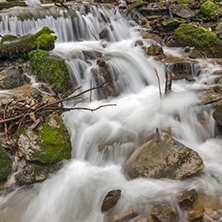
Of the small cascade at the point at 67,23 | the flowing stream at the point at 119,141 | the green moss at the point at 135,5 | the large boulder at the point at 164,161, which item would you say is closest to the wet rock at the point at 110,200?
the flowing stream at the point at 119,141

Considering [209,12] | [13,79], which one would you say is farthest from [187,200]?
[209,12]

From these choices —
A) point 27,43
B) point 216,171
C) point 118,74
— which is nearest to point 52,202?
point 216,171

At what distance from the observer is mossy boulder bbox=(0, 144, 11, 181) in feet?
12.0

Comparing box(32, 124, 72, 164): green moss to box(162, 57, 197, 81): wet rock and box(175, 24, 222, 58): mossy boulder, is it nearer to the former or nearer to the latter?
box(162, 57, 197, 81): wet rock

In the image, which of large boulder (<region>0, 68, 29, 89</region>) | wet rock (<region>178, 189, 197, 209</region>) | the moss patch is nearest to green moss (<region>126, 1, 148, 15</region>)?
large boulder (<region>0, 68, 29, 89</region>)

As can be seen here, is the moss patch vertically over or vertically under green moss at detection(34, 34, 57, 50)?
under

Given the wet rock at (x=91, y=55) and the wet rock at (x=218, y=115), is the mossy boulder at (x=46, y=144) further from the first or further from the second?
the wet rock at (x=91, y=55)

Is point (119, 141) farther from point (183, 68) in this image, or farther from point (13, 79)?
point (183, 68)

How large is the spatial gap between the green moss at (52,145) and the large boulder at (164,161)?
1355 millimetres

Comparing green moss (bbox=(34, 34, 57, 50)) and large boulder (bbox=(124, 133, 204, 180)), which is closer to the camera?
large boulder (bbox=(124, 133, 204, 180))

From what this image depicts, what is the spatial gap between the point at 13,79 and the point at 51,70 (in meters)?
1.21

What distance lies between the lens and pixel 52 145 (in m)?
4.01

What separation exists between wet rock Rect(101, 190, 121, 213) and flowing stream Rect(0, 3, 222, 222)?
0.10m

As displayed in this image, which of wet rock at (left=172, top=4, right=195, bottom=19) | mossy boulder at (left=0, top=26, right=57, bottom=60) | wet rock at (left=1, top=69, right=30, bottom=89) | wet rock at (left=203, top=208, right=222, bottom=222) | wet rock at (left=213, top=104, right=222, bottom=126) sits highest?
wet rock at (left=172, top=4, right=195, bottom=19)
